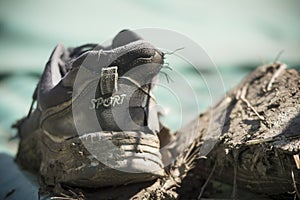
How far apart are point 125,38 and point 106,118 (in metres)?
0.20

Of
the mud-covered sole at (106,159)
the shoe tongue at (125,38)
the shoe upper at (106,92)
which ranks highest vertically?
the shoe tongue at (125,38)

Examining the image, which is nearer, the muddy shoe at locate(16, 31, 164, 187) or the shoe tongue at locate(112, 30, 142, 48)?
the muddy shoe at locate(16, 31, 164, 187)

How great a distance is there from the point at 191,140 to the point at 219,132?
0.12m

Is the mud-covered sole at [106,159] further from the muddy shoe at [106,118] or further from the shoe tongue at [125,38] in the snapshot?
the shoe tongue at [125,38]

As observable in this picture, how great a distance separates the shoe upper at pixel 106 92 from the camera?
1.02 metres

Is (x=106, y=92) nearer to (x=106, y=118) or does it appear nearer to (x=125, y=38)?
(x=106, y=118)

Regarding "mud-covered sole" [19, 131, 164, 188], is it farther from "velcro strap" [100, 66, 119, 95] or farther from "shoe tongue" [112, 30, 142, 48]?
"shoe tongue" [112, 30, 142, 48]

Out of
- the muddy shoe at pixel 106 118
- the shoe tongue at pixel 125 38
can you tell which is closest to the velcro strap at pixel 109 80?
the muddy shoe at pixel 106 118

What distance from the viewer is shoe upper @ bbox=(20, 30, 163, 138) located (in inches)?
40.2

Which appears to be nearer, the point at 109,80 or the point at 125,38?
the point at 109,80

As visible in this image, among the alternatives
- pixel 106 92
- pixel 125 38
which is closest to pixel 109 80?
pixel 106 92

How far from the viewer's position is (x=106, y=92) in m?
1.04

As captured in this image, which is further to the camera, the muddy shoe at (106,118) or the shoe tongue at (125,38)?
the shoe tongue at (125,38)

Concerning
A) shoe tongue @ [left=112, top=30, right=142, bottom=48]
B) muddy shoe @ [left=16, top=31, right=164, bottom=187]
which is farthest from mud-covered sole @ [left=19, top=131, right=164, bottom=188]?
shoe tongue @ [left=112, top=30, right=142, bottom=48]
